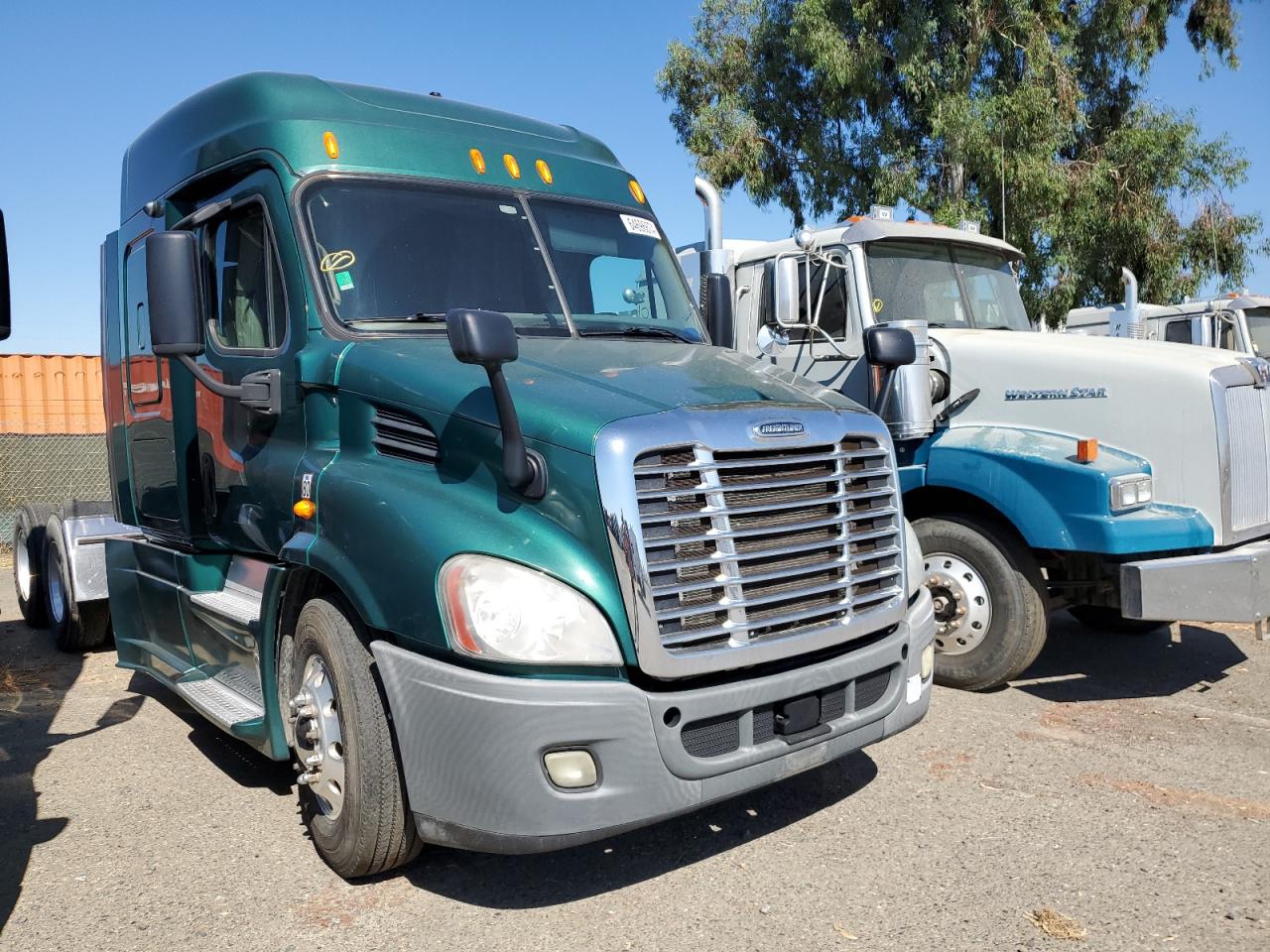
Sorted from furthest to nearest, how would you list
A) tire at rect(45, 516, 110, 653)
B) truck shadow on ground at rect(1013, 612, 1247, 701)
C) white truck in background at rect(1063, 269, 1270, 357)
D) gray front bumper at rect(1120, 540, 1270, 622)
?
1. white truck in background at rect(1063, 269, 1270, 357)
2. tire at rect(45, 516, 110, 653)
3. truck shadow on ground at rect(1013, 612, 1247, 701)
4. gray front bumper at rect(1120, 540, 1270, 622)

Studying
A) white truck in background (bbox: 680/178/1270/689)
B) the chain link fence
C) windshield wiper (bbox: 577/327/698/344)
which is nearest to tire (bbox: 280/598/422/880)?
windshield wiper (bbox: 577/327/698/344)

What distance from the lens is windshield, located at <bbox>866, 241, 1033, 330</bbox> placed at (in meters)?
7.15

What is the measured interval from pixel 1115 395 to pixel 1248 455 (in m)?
0.82

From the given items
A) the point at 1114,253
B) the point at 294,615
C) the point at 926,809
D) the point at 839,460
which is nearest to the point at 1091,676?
the point at 926,809

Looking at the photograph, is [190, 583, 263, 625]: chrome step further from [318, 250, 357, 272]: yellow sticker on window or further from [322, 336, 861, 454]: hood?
[318, 250, 357, 272]: yellow sticker on window

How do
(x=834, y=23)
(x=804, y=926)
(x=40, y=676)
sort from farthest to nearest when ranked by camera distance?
(x=834, y=23) → (x=40, y=676) → (x=804, y=926)

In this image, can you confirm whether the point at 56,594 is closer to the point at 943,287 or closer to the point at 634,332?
the point at 634,332

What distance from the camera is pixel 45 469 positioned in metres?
13.1

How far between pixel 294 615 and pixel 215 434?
1.35 m

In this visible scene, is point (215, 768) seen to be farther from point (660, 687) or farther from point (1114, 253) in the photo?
point (1114, 253)

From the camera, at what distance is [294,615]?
4.16 metres

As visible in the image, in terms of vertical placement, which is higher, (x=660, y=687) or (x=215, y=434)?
(x=215, y=434)

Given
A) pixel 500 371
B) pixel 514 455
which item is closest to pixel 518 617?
pixel 514 455

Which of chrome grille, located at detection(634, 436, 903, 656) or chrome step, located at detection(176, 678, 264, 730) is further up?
chrome grille, located at detection(634, 436, 903, 656)
